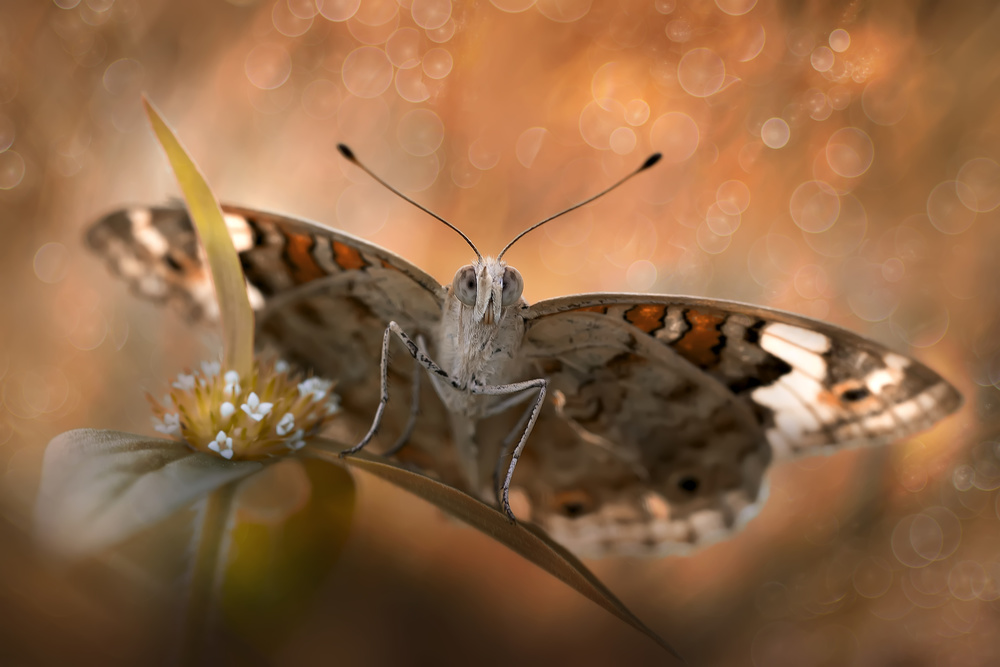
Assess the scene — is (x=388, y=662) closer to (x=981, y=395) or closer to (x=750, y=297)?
(x=750, y=297)

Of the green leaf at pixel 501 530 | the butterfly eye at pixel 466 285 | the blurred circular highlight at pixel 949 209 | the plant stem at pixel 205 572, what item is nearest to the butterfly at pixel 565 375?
the butterfly eye at pixel 466 285

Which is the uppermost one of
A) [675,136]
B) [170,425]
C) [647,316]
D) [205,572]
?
[675,136]

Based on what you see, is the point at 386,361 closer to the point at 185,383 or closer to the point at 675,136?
the point at 185,383

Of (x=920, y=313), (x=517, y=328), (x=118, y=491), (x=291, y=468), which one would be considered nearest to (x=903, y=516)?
(x=920, y=313)

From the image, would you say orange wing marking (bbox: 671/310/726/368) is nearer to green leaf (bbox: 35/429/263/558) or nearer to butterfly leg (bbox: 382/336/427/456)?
butterfly leg (bbox: 382/336/427/456)

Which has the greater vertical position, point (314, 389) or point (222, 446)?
point (314, 389)

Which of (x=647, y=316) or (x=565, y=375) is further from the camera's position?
(x=565, y=375)

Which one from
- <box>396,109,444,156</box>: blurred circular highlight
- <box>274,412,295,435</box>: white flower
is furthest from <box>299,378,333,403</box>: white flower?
<box>396,109,444,156</box>: blurred circular highlight

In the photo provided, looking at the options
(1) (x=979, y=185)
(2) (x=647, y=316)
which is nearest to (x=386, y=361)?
(2) (x=647, y=316)
